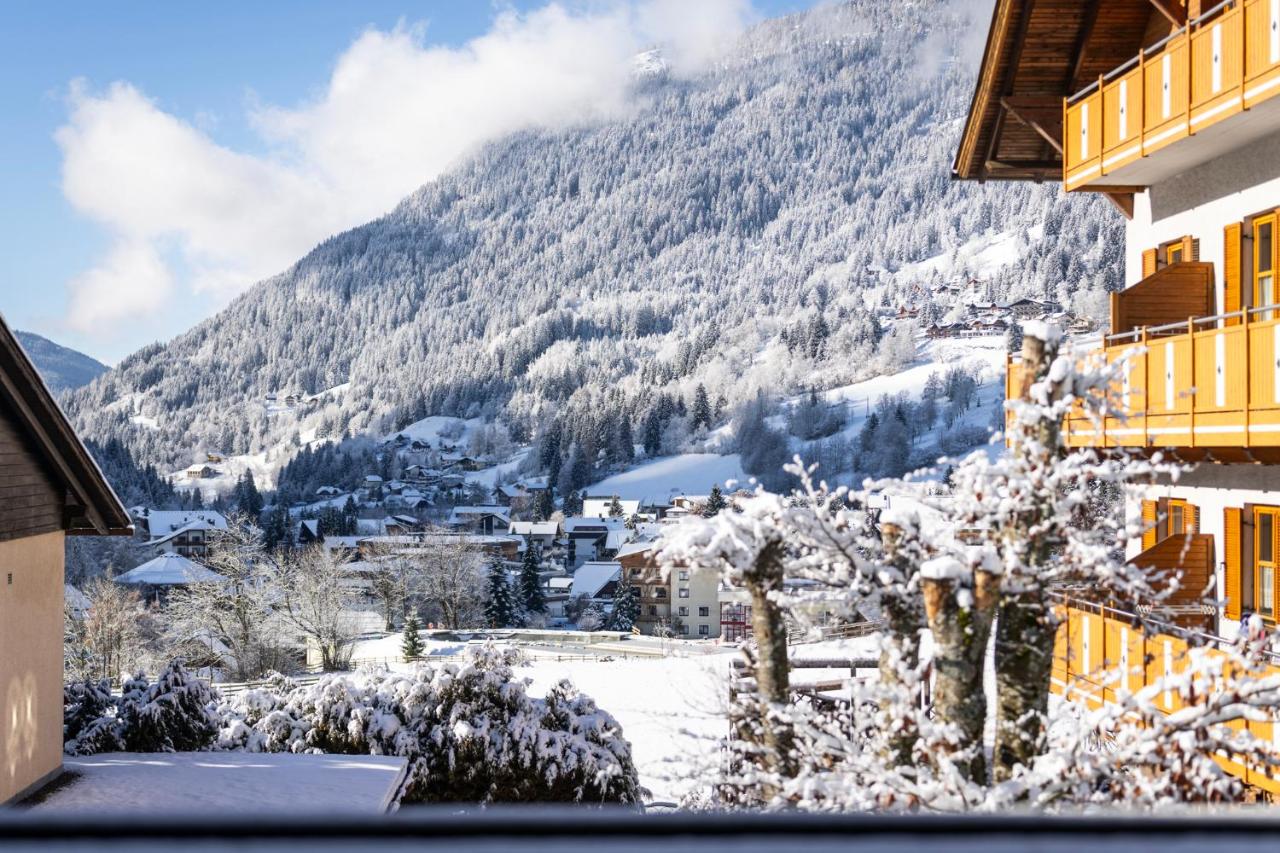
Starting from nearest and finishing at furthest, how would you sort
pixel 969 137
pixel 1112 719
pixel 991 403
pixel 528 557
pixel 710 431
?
1. pixel 1112 719
2. pixel 969 137
3. pixel 528 557
4. pixel 991 403
5. pixel 710 431

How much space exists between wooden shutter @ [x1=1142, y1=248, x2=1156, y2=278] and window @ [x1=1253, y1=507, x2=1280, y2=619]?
3.44 meters

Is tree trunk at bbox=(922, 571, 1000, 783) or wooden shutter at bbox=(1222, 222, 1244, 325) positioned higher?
wooden shutter at bbox=(1222, 222, 1244, 325)

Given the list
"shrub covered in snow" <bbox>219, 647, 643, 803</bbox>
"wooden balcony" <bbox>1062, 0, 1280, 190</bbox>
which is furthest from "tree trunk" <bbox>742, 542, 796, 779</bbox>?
"shrub covered in snow" <bbox>219, 647, 643, 803</bbox>

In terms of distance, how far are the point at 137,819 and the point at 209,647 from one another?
5608cm

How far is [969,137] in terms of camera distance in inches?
598

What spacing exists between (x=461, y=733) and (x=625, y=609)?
64871 millimetres

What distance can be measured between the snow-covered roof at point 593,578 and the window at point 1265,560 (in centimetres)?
8666

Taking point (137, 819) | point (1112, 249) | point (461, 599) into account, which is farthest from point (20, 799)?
point (1112, 249)

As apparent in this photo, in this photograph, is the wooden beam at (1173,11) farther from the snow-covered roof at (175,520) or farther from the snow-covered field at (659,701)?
the snow-covered roof at (175,520)

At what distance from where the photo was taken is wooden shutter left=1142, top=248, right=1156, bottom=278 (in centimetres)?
1248

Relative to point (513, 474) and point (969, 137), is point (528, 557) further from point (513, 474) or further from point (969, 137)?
point (513, 474)

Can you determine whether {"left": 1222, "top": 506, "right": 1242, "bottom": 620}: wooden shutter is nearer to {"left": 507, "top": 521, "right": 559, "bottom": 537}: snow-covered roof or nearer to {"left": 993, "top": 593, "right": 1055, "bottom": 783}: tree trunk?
{"left": 993, "top": 593, "right": 1055, "bottom": 783}: tree trunk

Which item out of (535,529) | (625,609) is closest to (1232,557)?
(625,609)

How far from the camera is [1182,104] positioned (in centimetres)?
981
